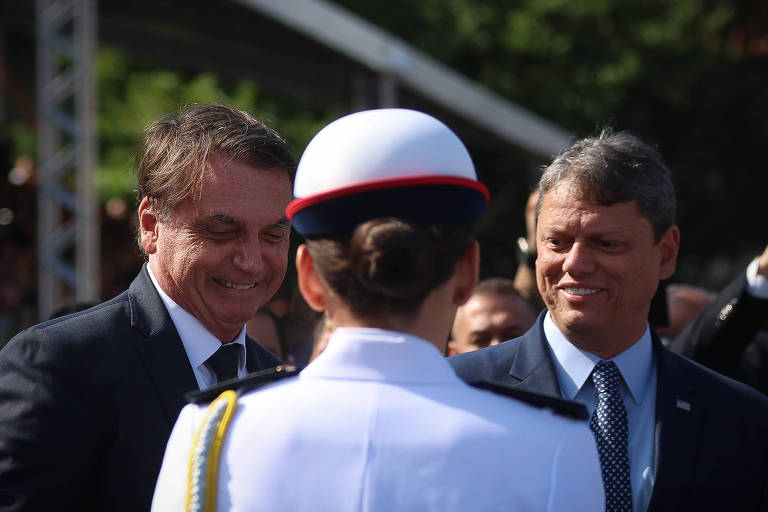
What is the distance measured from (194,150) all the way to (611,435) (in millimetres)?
1279

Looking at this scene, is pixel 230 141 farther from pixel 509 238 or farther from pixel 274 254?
pixel 509 238

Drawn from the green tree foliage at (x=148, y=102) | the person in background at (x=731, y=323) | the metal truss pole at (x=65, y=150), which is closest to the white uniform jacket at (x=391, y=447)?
the person in background at (x=731, y=323)

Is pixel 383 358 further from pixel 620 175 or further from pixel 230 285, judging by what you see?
pixel 620 175

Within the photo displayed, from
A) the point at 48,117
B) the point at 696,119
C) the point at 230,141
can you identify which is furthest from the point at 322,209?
the point at 696,119

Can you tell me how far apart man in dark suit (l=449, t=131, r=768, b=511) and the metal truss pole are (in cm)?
507

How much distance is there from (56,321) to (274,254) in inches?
23.3

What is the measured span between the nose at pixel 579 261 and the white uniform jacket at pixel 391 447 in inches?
46.4

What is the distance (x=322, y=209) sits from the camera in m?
1.62

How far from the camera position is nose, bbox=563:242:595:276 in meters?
2.76

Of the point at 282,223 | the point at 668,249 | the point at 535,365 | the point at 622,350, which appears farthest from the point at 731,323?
the point at 282,223

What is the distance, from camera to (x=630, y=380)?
2746mm

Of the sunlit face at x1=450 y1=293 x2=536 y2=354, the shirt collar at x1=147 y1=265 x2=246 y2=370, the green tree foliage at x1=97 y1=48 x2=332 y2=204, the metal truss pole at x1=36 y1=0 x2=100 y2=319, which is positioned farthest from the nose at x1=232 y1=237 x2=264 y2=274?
the green tree foliage at x1=97 y1=48 x2=332 y2=204

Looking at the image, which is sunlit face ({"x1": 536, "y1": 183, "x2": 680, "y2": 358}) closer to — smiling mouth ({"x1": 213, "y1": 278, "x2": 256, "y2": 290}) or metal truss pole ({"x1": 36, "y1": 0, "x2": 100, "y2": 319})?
smiling mouth ({"x1": 213, "y1": 278, "x2": 256, "y2": 290})

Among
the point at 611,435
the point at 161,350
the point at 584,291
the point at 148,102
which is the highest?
the point at 148,102
